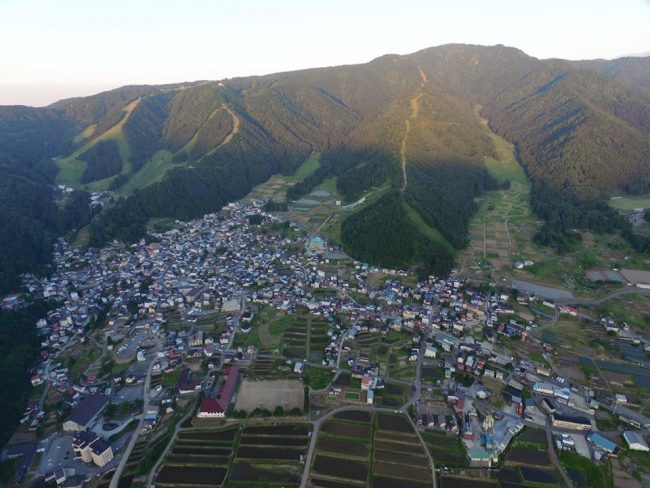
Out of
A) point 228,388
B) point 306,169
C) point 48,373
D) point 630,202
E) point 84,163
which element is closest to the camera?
point 228,388

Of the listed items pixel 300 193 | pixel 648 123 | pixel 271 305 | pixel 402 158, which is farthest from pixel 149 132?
pixel 648 123

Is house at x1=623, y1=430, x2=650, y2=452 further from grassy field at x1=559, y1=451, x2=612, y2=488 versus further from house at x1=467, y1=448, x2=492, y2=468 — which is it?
house at x1=467, y1=448, x2=492, y2=468

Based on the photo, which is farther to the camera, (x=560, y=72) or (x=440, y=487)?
(x=560, y=72)

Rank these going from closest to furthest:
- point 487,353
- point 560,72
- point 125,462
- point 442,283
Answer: point 125,462, point 487,353, point 442,283, point 560,72

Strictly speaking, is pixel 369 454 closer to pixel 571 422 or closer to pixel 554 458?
pixel 554 458

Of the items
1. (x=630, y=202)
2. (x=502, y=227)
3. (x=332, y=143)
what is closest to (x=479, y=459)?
(x=502, y=227)

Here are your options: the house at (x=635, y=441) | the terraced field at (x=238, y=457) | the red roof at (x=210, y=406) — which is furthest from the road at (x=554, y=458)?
the red roof at (x=210, y=406)

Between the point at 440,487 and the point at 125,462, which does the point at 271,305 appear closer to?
the point at 125,462
